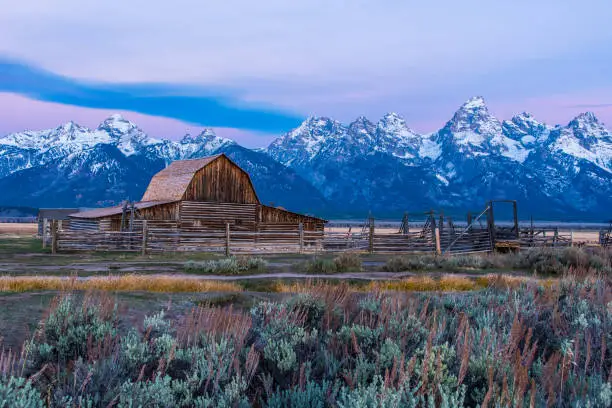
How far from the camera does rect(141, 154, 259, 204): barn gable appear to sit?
37.2m

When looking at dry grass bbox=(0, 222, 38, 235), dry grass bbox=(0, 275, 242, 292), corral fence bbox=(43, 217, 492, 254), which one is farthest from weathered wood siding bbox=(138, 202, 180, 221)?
dry grass bbox=(0, 222, 38, 235)

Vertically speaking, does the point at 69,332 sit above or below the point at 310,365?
above

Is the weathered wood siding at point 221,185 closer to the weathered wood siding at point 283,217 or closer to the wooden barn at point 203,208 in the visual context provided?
the wooden barn at point 203,208

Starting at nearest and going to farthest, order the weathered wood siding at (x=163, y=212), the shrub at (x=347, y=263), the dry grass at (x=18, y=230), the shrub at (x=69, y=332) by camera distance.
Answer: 1. the shrub at (x=69, y=332)
2. the shrub at (x=347, y=263)
3. the weathered wood siding at (x=163, y=212)
4. the dry grass at (x=18, y=230)

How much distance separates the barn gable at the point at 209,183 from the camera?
1467 inches

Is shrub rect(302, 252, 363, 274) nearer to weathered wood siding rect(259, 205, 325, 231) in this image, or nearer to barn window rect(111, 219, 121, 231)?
barn window rect(111, 219, 121, 231)

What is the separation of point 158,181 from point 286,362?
4028 centimetres

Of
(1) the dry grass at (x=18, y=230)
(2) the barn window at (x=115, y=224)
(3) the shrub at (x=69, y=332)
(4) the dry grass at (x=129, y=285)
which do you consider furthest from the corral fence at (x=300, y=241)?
(1) the dry grass at (x=18, y=230)

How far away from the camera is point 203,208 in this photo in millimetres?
37219

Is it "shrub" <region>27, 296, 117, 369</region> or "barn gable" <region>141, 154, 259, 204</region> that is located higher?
"barn gable" <region>141, 154, 259, 204</region>

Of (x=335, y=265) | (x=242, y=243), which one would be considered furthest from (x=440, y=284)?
(x=242, y=243)

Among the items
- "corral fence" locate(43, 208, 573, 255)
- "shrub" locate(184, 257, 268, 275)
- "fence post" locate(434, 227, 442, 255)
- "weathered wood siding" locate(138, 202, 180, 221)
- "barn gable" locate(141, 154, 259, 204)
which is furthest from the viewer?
"barn gable" locate(141, 154, 259, 204)

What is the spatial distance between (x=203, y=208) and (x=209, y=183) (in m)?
2.09

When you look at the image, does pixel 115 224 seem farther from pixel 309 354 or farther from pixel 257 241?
pixel 309 354
